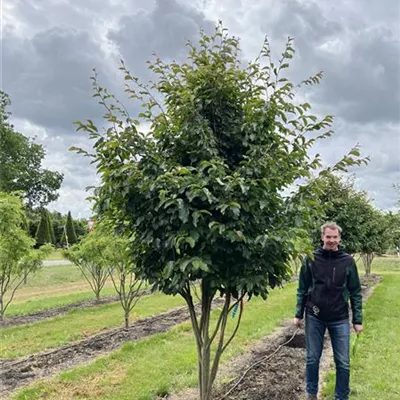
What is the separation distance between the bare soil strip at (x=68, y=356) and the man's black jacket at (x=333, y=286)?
4141 millimetres

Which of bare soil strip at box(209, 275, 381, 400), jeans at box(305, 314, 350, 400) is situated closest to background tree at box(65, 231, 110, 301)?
bare soil strip at box(209, 275, 381, 400)

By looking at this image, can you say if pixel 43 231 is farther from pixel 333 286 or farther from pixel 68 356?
pixel 333 286

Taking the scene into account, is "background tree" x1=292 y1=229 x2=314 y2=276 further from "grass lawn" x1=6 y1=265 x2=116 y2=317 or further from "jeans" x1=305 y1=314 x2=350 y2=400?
"grass lawn" x1=6 y1=265 x2=116 y2=317

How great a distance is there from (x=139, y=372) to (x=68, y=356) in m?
2.02

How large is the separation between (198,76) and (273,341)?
5.76 meters

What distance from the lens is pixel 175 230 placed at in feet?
10.5

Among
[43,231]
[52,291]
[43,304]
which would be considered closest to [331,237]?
[43,304]

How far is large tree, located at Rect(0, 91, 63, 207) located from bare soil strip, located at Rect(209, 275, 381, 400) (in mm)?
24809

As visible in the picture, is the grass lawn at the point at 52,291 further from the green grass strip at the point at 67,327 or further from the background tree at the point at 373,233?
the background tree at the point at 373,233

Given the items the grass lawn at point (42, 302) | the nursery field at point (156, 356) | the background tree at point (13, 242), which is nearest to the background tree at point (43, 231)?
the grass lawn at point (42, 302)

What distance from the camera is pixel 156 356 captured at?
6.67 metres

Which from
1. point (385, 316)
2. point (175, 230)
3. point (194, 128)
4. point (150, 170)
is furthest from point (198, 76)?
point (385, 316)

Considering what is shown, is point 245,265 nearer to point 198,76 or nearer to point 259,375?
point 198,76

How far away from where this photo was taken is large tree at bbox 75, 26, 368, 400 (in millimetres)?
3074
